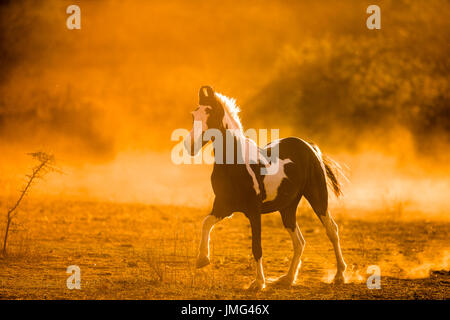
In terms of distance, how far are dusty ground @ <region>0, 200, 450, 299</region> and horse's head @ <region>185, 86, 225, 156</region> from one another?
2.14m

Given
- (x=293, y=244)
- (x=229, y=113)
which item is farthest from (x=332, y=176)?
(x=229, y=113)

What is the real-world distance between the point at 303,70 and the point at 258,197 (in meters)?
51.0

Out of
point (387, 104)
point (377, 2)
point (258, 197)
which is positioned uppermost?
point (377, 2)

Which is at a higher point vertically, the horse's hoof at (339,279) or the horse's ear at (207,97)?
the horse's ear at (207,97)

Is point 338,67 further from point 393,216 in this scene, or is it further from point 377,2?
point 393,216

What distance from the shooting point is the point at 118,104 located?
51562 mm

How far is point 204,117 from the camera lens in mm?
9094

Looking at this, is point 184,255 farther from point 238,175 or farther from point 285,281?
point 238,175

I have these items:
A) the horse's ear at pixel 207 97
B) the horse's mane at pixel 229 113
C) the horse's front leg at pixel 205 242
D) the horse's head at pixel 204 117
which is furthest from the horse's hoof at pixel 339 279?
the horse's ear at pixel 207 97

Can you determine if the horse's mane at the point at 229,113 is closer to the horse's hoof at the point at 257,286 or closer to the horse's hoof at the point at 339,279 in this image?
the horse's hoof at the point at 257,286

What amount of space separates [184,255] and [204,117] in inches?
180

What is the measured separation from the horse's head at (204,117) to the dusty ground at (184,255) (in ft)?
7.03

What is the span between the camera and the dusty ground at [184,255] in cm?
962
